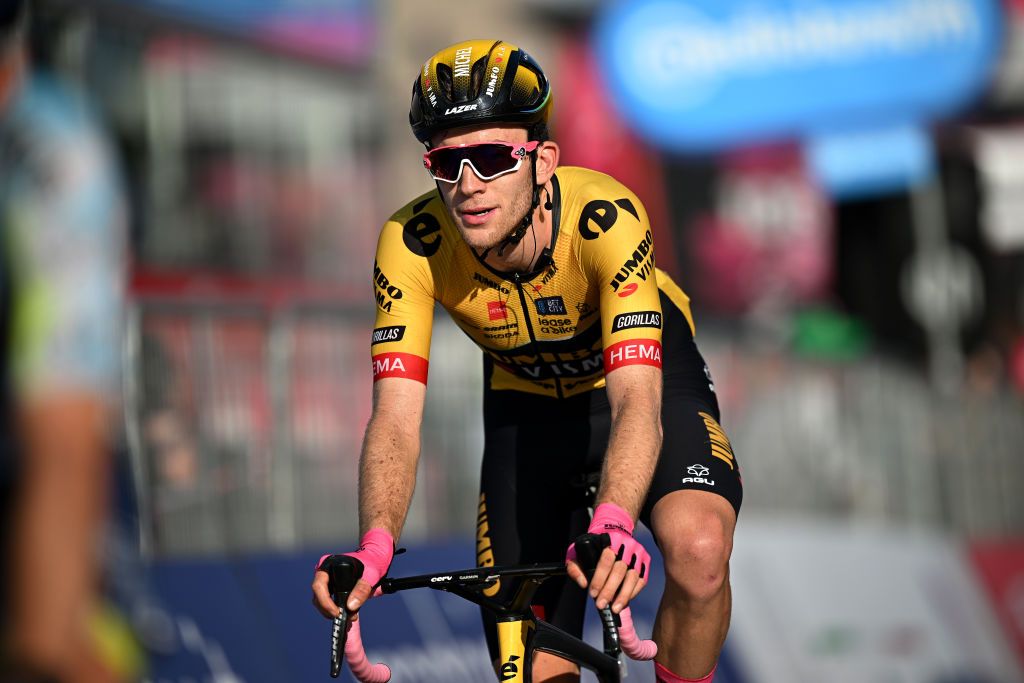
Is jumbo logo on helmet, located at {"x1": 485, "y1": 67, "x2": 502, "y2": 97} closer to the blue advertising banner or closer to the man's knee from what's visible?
the man's knee

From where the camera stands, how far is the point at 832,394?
1330 cm

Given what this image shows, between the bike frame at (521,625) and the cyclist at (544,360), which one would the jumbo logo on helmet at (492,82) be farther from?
the bike frame at (521,625)

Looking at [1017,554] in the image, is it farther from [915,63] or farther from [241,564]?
[241,564]

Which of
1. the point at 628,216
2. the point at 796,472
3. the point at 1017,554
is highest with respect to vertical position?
the point at 628,216

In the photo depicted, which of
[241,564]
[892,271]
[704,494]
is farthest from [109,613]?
[892,271]

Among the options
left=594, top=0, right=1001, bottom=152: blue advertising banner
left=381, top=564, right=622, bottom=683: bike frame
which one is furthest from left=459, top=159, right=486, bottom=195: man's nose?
left=594, top=0, right=1001, bottom=152: blue advertising banner

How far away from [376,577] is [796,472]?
8927 mm

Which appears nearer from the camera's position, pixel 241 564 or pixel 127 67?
pixel 241 564

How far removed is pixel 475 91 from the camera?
4586 millimetres

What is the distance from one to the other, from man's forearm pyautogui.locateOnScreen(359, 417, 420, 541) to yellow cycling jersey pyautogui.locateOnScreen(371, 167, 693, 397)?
7.4 inches

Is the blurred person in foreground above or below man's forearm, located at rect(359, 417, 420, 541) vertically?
above

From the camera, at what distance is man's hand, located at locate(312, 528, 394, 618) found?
404cm

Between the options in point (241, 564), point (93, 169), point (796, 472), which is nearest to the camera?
point (93, 169)

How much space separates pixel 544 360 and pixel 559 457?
35 centimetres
